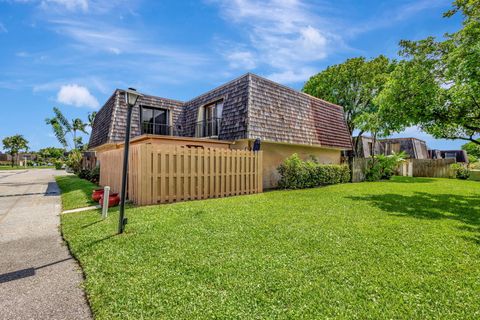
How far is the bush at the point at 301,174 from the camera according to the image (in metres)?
12.2

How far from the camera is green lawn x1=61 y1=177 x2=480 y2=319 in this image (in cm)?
250

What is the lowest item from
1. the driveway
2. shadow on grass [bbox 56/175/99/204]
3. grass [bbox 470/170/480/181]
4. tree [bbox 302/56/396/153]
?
the driveway

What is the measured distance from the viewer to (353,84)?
2533 centimetres

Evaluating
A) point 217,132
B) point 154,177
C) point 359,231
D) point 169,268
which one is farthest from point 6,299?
point 217,132

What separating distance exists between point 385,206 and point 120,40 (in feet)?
39.0

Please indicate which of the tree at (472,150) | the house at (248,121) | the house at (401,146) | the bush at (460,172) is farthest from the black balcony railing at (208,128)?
the tree at (472,150)

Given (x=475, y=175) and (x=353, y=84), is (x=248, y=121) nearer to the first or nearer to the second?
(x=353, y=84)

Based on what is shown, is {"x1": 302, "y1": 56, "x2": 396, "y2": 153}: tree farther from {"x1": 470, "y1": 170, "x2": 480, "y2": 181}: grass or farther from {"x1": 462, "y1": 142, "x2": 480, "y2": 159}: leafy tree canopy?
{"x1": 462, "y1": 142, "x2": 480, "y2": 159}: leafy tree canopy

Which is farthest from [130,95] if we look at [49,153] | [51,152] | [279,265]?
[49,153]

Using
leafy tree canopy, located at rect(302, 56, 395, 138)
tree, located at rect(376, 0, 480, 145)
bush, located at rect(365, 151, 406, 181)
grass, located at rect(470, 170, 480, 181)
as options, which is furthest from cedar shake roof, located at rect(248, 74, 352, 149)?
grass, located at rect(470, 170, 480, 181)

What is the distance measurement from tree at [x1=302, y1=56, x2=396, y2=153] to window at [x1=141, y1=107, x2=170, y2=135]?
17549mm

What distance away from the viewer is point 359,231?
5.00 m

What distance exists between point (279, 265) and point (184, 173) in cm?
574

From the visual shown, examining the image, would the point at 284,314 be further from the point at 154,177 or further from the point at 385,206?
the point at 385,206
